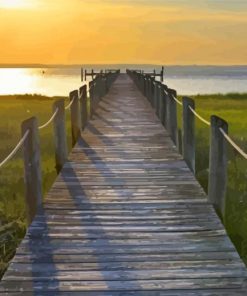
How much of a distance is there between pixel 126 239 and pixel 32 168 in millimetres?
1767

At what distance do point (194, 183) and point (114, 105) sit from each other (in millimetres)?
12920

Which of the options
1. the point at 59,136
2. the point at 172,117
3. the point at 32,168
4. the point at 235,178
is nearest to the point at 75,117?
the point at 172,117

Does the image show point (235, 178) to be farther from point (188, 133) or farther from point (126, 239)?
point (126, 239)

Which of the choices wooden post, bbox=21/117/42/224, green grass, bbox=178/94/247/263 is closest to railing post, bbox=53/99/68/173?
wooden post, bbox=21/117/42/224

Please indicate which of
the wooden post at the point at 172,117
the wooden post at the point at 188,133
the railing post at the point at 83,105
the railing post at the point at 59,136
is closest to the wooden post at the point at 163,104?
the wooden post at the point at 172,117

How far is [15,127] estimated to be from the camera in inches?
937

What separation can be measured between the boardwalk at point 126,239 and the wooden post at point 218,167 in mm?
210

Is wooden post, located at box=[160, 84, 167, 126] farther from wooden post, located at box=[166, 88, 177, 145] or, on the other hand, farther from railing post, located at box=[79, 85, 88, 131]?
railing post, located at box=[79, 85, 88, 131]

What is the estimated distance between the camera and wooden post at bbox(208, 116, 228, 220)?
6.93 m

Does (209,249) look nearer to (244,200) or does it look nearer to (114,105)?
(244,200)

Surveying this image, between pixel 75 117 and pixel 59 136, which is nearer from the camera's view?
pixel 59 136

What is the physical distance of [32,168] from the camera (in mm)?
6891

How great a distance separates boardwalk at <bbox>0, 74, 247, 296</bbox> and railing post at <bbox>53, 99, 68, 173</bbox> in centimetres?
21

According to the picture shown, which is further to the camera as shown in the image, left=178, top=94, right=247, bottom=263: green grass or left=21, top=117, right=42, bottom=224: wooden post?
left=178, top=94, right=247, bottom=263: green grass
